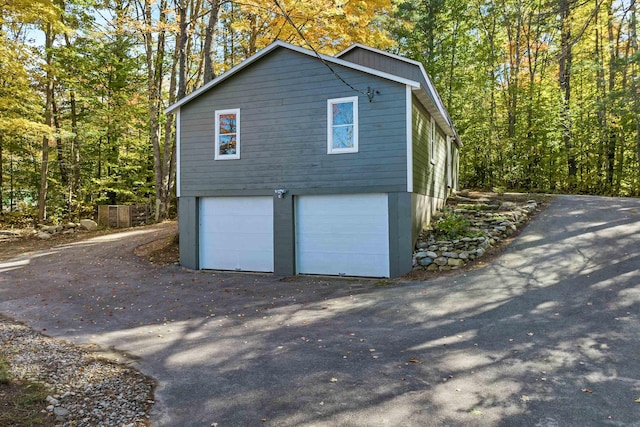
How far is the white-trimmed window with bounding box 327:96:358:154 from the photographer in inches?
379

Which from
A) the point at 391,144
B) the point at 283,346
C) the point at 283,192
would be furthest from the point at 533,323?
the point at 283,192

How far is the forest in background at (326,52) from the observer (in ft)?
55.5

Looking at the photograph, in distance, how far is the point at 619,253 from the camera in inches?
326

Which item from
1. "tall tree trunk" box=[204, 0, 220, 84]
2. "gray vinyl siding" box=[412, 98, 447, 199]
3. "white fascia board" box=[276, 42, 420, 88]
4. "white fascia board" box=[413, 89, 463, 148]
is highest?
"tall tree trunk" box=[204, 0, 220, 84]

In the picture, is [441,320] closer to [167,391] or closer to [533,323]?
[533,323]

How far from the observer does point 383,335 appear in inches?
212

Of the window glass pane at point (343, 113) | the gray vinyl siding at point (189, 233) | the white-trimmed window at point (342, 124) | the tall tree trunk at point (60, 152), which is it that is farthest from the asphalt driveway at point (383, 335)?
the tall tree trunk at point (60, 152)

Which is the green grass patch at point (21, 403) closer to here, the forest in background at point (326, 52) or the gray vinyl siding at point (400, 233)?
the gray vinyl siding at point (400, 233)

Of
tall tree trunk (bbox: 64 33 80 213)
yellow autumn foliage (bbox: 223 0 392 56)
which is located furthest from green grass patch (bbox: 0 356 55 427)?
tall tree trunk (bbox: 64 33 80 213)

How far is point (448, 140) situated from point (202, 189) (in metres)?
10.5

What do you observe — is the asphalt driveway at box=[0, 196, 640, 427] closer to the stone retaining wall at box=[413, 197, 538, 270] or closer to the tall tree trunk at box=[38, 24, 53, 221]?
the stone retaining wall at box=[413, 197, 538, 270]

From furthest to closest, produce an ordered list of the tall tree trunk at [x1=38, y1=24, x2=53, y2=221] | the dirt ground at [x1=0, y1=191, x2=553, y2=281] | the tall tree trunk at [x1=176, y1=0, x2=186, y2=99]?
the tall tree trunk at [x1=38, y1=24, x2=53, y2=221]
the tall tree trunk at [x1=176, y1=0, x2=186, y2=99]
the dirt ground at [x1=0, y1=191, x2=553, y2=281]

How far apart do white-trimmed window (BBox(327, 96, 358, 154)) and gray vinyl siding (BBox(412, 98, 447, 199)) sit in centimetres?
142

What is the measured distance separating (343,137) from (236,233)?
→ 383 cm
